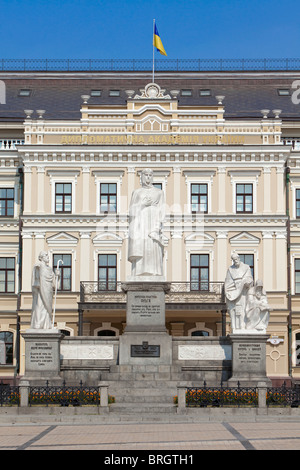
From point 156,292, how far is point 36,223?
21.6 metres

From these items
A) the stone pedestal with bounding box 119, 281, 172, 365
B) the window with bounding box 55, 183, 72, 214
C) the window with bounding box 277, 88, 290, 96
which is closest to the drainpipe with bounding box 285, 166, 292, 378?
the window with bounding box 277, 88, 290, 96

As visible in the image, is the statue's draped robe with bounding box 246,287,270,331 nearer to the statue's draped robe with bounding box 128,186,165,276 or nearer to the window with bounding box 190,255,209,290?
the statue's draped robe with bounding box 128,186,165,276

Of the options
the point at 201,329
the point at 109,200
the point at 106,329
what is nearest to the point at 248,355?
the point at 201,329

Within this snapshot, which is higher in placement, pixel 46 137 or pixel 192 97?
pixel 192 97

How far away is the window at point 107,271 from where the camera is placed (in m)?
45.9

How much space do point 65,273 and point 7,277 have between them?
3326mm

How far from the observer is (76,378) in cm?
2594

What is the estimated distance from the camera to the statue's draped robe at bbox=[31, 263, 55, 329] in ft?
86.8

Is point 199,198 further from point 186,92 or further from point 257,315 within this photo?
point 257,315

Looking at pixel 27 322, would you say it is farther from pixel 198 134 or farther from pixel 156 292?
pixel 156 292

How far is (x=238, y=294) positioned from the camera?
86.6 feet
